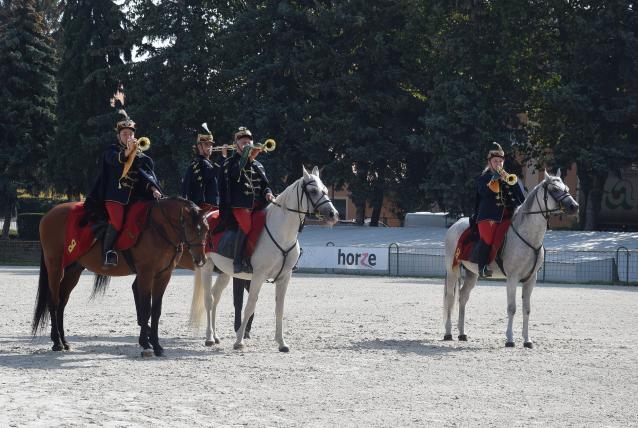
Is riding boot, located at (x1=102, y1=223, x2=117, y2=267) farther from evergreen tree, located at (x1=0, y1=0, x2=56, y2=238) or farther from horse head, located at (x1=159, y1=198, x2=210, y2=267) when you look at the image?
evergreen tree, located at (x1=0, y1=0, x2=56, y2=238)

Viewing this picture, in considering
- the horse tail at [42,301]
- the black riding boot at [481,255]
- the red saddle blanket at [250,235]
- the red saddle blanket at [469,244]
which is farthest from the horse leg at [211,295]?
the black riding boot at [481,255]

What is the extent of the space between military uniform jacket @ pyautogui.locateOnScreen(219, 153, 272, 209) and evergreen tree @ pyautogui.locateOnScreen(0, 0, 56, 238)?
4236cm

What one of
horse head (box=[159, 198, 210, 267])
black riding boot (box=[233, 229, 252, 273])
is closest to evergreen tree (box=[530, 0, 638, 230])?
black riding boot (box=[233, 229, 252, 273])

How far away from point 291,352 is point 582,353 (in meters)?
4.51

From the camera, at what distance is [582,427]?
10070 millimetres

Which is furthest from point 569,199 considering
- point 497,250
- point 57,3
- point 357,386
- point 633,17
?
point 57,3

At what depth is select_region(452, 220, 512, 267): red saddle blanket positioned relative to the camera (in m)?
17.7

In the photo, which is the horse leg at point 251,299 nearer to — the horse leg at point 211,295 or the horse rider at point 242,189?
the horse rider at point 242,189

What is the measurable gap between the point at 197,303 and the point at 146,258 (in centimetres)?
253

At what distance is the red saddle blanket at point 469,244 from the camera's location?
17672 millimetres

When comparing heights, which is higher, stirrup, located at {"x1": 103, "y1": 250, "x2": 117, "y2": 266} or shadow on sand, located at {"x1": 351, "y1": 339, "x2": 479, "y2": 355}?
stirrup, located at {"x1": 103, "y1": 250, "x2": 117, "y2": 266}

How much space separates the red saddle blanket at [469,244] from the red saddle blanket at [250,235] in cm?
379

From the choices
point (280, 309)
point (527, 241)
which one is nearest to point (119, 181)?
point (280, 309)

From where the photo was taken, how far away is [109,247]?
15.1 meters
